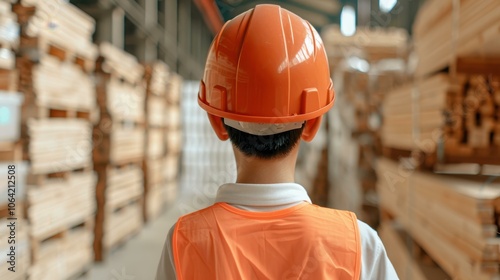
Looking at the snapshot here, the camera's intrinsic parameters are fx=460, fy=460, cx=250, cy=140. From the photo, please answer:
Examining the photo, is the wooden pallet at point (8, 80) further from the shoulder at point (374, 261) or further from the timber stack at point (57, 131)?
the shoulder at point (374, 261)

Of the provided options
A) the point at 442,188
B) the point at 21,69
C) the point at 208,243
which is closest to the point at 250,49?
the point at 208,243

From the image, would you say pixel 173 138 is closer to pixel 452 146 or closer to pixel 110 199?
pixel 110 199

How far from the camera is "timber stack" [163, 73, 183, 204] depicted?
338 inches

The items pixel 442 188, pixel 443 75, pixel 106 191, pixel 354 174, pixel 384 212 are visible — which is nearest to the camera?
pixel 442 188

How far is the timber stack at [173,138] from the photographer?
8.59 metres

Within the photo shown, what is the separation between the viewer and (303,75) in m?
1.23

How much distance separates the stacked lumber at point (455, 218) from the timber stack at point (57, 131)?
9.06ft

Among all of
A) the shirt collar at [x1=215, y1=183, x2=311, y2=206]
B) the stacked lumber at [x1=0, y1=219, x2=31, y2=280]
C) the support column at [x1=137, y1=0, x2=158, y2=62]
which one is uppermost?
the support column at [x1=137, y1=0, x2=158, y2=62]

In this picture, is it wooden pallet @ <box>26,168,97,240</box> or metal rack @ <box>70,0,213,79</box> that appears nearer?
wooden pallet @ <box>26,168,97,240</box>

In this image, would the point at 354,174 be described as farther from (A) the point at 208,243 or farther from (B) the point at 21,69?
(A) the point at 208,243

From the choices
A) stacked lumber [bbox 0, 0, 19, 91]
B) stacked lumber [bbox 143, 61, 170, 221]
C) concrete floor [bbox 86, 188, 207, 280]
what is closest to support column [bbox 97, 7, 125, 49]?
stacked lumber [bbox 143, 61, 170, 221]

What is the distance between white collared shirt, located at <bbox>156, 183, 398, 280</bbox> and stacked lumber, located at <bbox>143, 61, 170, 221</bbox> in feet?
19.3

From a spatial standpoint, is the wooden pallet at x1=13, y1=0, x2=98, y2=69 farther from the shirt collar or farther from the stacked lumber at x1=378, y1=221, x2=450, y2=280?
the stacked lumber at x1=378, y1=221, x2=450, y2=280

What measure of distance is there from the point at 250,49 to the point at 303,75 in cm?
16
